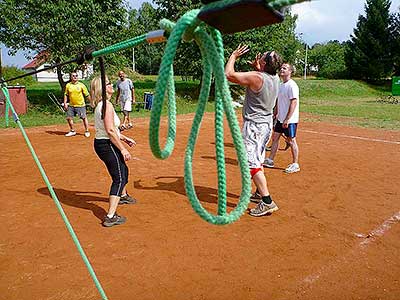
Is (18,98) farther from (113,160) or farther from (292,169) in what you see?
(292,169)

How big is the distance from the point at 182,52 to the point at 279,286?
19454 mm

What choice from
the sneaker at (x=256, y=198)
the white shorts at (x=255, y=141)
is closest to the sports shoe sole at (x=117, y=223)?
the white shorts at (x=255, y=141)

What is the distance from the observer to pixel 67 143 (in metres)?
9.05

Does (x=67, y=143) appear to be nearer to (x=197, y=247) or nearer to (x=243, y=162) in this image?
(x=197, y=247)

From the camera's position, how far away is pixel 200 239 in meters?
3.80

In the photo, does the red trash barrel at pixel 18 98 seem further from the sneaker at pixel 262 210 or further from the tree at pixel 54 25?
the sneaker at pixel 262 210

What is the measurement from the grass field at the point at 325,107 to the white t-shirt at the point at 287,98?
7109mm

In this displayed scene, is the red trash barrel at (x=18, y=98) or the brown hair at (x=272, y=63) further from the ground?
the brown hair at (x=272, y=63)

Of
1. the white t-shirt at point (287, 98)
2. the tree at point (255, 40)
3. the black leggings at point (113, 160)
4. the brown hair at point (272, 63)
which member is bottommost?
the black leggings at point (113, 160)

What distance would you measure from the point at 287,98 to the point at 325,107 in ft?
45.1

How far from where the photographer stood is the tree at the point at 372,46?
113 ft

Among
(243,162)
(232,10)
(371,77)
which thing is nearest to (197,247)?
(243,162)

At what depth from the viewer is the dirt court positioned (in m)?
2.98

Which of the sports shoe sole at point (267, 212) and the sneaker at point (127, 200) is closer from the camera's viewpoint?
the sports shoe sole at point (267, 212)
